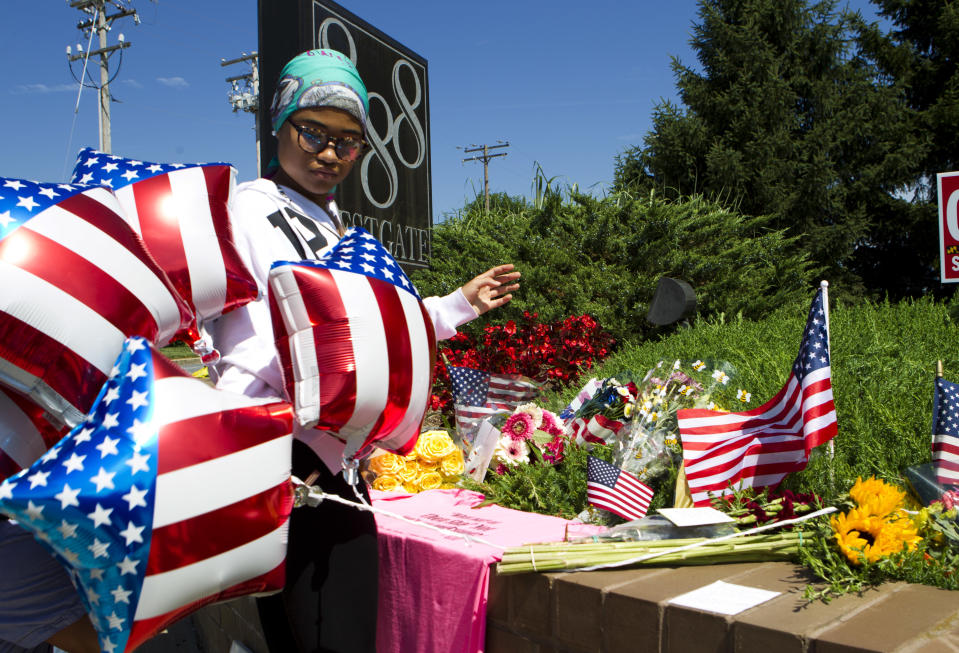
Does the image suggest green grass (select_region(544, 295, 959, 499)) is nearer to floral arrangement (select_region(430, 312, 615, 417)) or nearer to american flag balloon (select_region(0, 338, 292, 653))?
floral arrangement (select_region(430, 312, 615, 417))

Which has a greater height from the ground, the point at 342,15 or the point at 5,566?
the point at 342,15

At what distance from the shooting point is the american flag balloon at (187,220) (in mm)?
1316

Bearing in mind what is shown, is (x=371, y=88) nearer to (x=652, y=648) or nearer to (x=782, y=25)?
(x=652, y=648)

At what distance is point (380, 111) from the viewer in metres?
5.99

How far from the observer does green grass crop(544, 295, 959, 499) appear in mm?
2305

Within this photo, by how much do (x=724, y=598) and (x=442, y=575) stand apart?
0.86 metres

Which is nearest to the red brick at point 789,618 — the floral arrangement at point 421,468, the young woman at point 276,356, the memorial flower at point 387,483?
the young woman at point 276,356

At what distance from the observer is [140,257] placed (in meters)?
1.19

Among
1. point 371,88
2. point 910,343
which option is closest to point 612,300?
point 371,88

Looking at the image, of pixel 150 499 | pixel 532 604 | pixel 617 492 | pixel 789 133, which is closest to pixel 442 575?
pixel 532 604

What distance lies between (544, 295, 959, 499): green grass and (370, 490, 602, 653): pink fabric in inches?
36.3

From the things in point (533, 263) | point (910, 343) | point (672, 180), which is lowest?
point (910, 343)

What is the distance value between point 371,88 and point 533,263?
2347mm

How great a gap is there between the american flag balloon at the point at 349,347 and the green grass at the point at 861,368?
4.93 feet
